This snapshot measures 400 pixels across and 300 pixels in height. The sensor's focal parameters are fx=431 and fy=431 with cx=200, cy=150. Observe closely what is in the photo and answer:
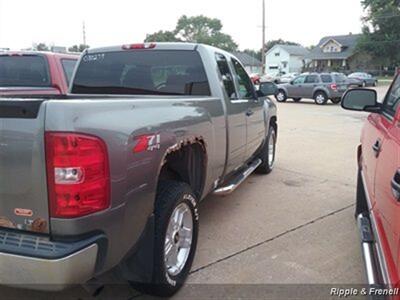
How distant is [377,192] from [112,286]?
2045 millimetres

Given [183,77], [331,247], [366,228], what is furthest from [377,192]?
[183,77]

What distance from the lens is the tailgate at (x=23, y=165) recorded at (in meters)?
2.14

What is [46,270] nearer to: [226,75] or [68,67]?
[226,75]

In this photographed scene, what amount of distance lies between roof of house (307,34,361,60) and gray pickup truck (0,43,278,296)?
76493 millimetres

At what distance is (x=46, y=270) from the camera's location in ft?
7.03

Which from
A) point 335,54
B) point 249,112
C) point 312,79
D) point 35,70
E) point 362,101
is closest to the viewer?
point 362,101

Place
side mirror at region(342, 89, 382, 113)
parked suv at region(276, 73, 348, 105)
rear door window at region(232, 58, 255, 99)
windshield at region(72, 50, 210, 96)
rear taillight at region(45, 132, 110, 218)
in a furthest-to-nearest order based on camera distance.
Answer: parked suv at region(276, 73, 348, 105), rear door window at region(232, 58, 255, 99), windshield at region(72, 50, 210, 96), side mirror at region(342, 89, 382, 113), rear taillight at region(45, 132, 110, 218)

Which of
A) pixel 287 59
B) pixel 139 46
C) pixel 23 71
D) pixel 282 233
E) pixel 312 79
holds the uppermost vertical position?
pixel 287 59

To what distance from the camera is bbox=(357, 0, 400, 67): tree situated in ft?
206

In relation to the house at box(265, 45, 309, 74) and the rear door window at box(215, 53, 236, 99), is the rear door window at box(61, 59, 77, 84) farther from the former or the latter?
the house at box(265, 45, 309, 74)

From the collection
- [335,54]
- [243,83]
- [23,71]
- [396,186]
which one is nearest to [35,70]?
[23,71]

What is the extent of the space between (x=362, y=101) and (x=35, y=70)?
5038 mm

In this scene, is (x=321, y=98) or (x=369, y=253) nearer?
(x=369, y=253)

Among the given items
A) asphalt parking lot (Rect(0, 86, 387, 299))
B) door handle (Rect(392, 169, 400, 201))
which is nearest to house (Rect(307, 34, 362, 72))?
asphalt parking lot (Rect(0, 86, 387, 299))
